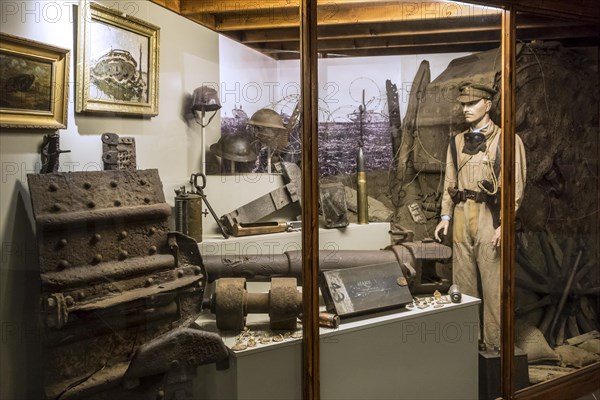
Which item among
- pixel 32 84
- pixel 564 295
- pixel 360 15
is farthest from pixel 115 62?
pixel 564 295

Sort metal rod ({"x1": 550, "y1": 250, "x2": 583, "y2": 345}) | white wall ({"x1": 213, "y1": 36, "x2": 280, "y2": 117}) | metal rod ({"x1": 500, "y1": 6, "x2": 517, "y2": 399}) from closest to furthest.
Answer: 1. white wall ({"x1": 213, "y1": 36, "x2": 280, "y2": 117})
2. metal rod ({"x1": 500, "y1": 6, "x2": 517, "y2": 399})
3. metal rod ({"x1": 550, "y1": 250, "x2": 583, "y2": 345})

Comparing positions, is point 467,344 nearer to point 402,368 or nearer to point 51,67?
point 402,368

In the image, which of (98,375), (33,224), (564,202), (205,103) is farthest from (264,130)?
(564,202)

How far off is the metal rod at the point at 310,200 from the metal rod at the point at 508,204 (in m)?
1.24

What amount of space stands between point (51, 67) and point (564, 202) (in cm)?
311

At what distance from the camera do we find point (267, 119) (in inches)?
87.5

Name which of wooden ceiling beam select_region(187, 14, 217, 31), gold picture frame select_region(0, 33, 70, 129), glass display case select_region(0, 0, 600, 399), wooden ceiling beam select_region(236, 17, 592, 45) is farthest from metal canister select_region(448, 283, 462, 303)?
gold picture frame select_region(0, 33, 70, 129)

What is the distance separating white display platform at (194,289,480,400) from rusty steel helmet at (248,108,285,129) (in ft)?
2.84

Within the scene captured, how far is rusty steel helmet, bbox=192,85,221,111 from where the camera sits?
2080 millimetres

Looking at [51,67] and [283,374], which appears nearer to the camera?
[51,67]

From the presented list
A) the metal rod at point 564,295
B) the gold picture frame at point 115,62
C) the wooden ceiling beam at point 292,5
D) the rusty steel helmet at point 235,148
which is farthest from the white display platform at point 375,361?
the wooden ceiling beam at point 292,5

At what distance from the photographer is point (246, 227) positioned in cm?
222

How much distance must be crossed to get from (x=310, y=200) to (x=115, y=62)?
1.02 metres

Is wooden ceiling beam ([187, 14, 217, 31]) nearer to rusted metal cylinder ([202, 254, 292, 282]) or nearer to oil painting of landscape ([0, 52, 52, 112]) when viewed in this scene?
oil painting of landscape ([0, 52, 52, 112])
